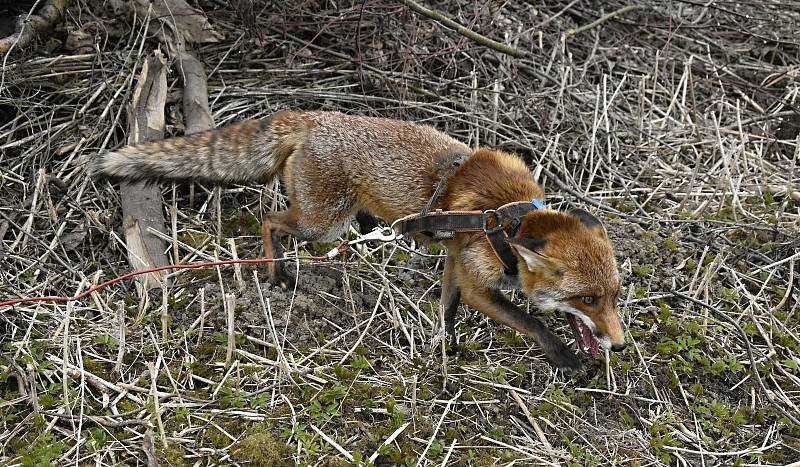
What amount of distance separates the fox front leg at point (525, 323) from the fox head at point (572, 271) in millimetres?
157

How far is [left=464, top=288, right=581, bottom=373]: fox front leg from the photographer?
4359 millimetres

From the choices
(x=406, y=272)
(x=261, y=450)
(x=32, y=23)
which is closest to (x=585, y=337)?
(x=406, y=272)

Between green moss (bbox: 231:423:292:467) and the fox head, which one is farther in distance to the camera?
the fox head

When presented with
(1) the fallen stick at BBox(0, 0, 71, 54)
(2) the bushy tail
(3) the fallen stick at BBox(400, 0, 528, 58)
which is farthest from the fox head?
(1) the fallen stick at BBox(0, 0, 71, 54)

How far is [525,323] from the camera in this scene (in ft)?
Answer: 14.5

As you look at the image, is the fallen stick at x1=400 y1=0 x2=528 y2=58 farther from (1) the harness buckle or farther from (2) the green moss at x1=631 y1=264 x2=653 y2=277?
(1) the harness buckle

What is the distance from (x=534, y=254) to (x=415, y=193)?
0.98 metres

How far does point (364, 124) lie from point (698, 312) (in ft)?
8.48

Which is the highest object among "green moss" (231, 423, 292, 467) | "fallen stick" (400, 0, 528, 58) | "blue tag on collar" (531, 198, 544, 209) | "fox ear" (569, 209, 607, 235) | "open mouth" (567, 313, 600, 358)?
"fallen stick" (400, 0, 528, 58)

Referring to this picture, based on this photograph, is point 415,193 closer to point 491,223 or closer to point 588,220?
point 491,223

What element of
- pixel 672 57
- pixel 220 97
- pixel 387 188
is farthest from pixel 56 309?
pixel 672 57

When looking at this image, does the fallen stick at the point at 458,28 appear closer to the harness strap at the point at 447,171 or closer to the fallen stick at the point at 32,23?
the harness strap at the point at 447,171

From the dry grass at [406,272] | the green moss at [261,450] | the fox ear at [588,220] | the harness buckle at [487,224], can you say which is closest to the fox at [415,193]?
the fox ear at [588,220]

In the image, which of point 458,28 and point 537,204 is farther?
point 458,28
